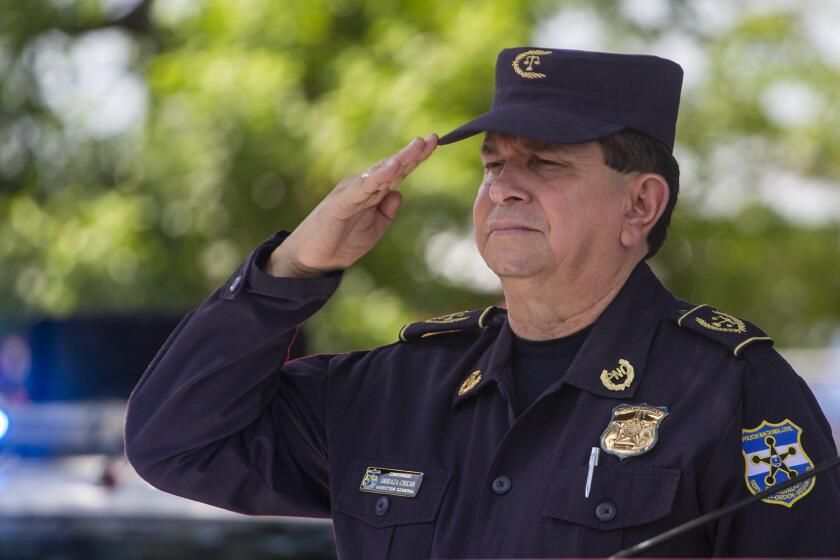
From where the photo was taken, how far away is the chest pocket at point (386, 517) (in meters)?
2.24

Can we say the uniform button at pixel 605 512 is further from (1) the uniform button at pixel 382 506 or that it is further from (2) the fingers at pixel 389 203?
(2) the fingers at pixel 389 203

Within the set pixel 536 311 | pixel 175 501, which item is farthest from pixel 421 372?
pixel 175 501

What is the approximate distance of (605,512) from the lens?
2.06 metres

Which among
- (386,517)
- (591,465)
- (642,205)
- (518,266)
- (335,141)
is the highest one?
(335,141)

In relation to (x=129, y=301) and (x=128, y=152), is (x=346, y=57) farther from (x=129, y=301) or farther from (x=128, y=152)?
(x=129, y=301)

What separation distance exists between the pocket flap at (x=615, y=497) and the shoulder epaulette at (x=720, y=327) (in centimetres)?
26

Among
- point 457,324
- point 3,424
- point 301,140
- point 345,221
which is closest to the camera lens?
point 345,221

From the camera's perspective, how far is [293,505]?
252 cm

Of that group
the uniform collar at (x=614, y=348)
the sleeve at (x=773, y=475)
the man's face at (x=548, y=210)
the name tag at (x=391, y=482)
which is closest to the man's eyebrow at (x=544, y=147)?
the man's face at (x=548, y=210)

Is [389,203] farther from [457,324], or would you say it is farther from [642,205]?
[642,205]

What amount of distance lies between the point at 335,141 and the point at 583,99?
6618mm

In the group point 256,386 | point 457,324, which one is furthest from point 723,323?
point 256,386

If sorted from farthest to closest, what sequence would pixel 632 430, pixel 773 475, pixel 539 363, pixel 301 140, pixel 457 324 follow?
1. pixel 301 140
2. pixel 457 324
3. pixel 539 363
4. pixel 632 430
5. pixel 773 475

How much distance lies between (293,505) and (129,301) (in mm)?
7348
